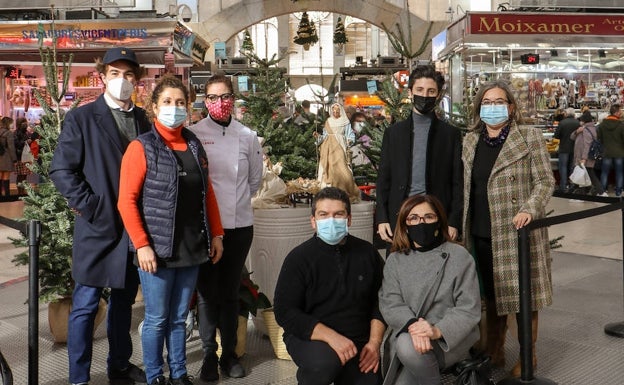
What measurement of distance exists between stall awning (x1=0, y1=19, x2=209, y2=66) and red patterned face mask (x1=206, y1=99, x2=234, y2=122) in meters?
10.1

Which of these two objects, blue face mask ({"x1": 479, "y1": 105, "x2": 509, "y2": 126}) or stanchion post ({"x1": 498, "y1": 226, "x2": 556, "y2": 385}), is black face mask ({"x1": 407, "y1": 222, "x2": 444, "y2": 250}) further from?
blue face mask ({"x1": 479, "y1": 105, "x2": 509, "y2": 126})

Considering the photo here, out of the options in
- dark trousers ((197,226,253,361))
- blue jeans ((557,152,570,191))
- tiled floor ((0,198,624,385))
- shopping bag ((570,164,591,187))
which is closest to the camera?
dark trousers ((197,226,253,361))

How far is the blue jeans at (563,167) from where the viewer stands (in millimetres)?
15266

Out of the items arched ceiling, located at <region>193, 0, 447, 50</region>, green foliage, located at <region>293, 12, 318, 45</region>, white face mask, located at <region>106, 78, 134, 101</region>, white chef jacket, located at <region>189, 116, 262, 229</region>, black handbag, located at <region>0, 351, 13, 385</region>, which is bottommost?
black handbag, located at <region>0, 351, 13, 385</region>

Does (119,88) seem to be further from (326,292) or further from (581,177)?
(581,177)

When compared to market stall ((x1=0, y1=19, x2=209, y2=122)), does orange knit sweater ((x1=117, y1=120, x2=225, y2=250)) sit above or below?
below

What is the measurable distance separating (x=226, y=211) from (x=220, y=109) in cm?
54

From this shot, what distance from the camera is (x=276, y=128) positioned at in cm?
746

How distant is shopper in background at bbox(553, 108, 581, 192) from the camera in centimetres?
1476

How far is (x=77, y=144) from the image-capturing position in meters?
3.93

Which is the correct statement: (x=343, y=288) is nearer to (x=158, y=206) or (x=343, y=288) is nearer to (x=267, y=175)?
(x=158, y=206)

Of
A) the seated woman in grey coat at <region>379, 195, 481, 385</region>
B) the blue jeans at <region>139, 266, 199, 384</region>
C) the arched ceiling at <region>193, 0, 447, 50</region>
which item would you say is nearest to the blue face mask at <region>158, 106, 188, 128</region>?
the blue jeans at <region>139, 266, 199, 384</region>

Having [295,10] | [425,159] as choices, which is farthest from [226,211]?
[295,10]

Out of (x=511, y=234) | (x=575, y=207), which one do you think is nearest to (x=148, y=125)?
(x=511, y=234)
